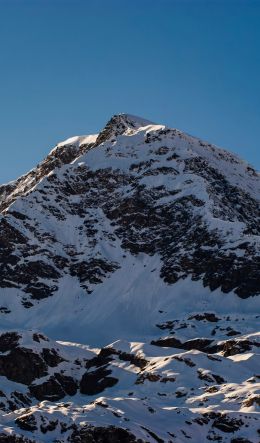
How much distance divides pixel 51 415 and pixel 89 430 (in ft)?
23.0

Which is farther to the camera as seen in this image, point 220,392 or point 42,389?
point 42,389

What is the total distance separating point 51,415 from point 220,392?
35391 millimetres

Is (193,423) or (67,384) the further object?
(67,384)

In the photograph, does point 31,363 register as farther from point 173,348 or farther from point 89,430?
point 89,430

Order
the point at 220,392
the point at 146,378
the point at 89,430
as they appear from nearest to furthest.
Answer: the point at 89,430, the point at 220,392, the point at 146,378

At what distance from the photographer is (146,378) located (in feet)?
588

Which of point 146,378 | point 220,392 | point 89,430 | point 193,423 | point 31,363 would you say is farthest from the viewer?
point 31,363

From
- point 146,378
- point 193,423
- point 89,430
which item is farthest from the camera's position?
point 146,378

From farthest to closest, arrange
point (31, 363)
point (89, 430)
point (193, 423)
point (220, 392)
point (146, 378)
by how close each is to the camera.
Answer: point (31, 363), point (146, 378), point (220, 392), point (193, 423), point (89, 430)

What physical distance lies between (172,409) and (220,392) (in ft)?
54.5

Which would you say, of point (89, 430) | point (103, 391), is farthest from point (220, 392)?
point (89, 430)

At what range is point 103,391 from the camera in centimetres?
18312

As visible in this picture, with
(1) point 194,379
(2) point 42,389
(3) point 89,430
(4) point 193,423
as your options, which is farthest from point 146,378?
(3) point 89,430

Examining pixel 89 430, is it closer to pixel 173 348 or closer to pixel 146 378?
pixel 146 378
